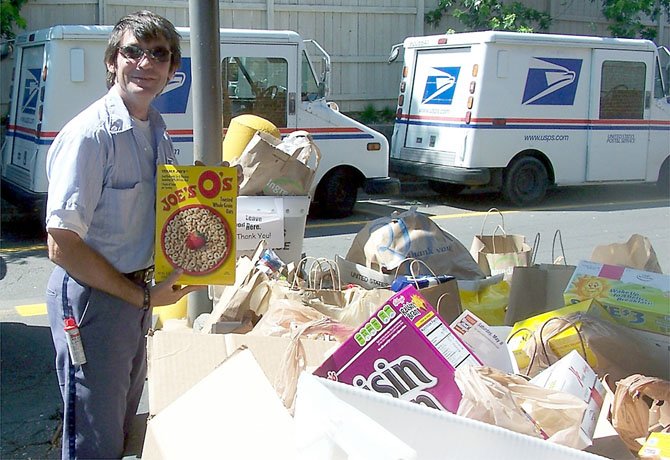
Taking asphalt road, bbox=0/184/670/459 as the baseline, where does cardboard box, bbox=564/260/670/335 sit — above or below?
above

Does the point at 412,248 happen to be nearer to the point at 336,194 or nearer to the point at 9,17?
the point at 336,194

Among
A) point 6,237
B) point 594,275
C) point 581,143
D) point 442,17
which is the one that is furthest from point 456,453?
point 442,17

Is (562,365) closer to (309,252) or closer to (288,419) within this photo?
(288,419)

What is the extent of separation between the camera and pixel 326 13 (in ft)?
46.6

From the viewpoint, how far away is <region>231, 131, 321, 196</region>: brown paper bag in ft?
14.9

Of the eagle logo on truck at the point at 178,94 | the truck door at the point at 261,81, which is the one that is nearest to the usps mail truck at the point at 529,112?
the truck door at the point at 261,81

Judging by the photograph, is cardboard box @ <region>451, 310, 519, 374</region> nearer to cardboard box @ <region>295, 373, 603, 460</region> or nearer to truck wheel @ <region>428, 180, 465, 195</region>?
cardboard box @ <region>295, 373, 603, 460</region>

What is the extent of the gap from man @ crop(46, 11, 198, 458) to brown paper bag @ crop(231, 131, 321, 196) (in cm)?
206

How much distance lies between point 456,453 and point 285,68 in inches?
321

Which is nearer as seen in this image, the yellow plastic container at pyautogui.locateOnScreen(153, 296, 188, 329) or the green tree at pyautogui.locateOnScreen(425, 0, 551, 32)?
the yellow plastic container at pyautogui.locateOnScreen(153, 296, 188, 329)

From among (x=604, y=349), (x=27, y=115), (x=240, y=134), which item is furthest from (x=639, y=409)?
(x=27, y=115)

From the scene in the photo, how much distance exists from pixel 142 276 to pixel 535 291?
195 cm

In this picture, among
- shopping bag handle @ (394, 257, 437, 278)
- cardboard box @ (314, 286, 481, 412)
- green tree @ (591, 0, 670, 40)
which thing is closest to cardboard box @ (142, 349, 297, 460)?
cardboard box @ (314, 286, 481, 412)

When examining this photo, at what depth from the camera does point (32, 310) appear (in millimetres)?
6012
